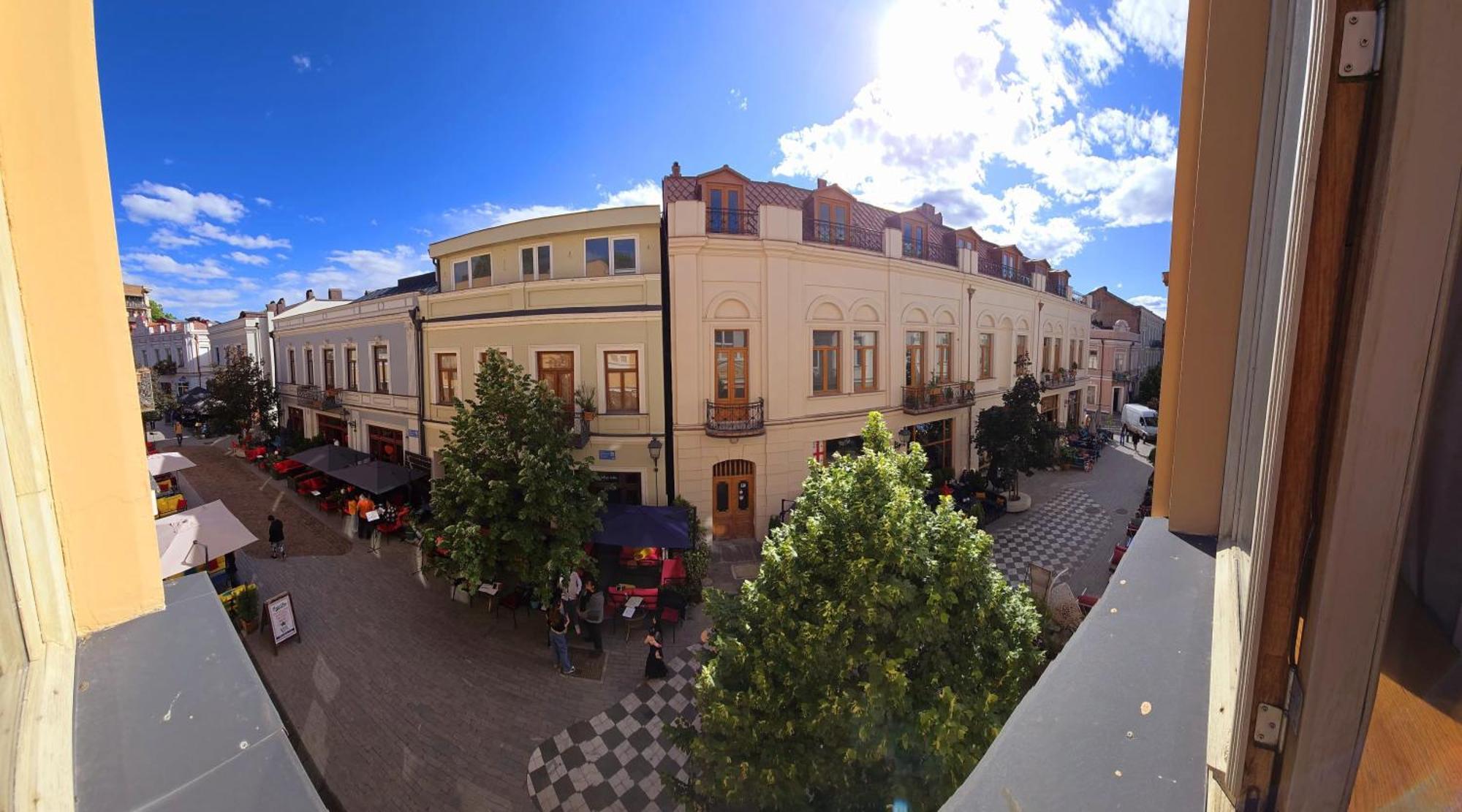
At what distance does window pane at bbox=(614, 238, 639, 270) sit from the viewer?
12008mm

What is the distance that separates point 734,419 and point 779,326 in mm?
2531

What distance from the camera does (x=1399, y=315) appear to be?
668 millimetres

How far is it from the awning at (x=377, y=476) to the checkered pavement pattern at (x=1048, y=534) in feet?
50.2

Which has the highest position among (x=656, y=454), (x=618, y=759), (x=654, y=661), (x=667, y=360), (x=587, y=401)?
(x=667, y=360)

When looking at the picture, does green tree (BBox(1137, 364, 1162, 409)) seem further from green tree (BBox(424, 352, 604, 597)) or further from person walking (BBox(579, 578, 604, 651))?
green tree (BBox(424, 352, 604, 597))

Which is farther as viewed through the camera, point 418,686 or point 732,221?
point 732,221

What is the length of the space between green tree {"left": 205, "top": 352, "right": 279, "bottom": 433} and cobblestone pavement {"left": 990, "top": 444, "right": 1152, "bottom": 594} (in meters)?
28.2

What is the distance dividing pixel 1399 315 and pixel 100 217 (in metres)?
2.76

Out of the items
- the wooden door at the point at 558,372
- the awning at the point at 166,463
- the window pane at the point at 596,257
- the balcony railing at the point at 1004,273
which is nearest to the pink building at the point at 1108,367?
the balcony railing at the point at 1004,273

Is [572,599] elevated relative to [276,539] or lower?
elevated

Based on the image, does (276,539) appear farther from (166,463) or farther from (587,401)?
(587,401)

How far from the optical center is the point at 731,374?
12227 mm

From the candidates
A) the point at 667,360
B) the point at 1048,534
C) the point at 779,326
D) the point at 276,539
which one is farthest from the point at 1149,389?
the point at 276,539

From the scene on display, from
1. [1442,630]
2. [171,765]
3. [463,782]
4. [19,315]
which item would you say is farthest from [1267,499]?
[463,782]
